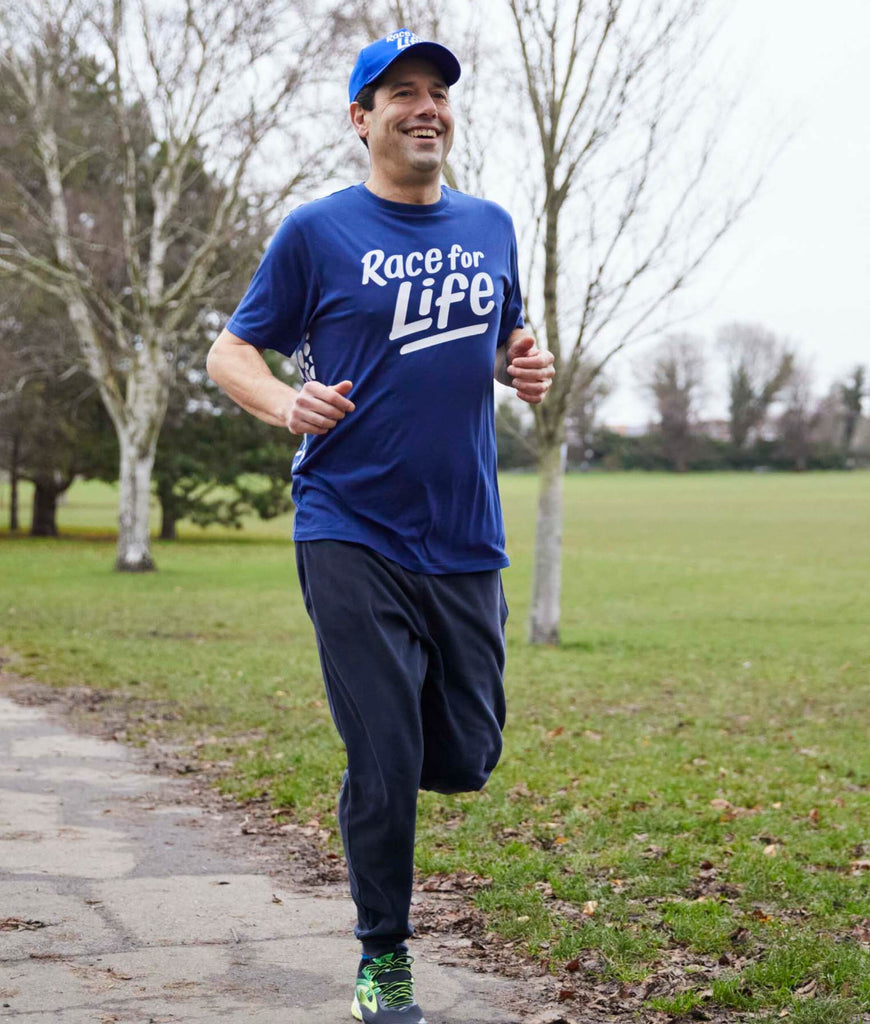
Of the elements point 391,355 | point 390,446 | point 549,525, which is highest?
point 391,355

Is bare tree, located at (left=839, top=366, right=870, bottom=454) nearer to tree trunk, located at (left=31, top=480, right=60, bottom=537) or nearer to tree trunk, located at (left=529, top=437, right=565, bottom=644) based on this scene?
tree trunk, located at (left=31, top=480, right=60, bottom=537)

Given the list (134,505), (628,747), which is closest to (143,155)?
(134,505)

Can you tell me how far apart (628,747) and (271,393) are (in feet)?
19.5

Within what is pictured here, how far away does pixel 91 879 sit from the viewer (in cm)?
502

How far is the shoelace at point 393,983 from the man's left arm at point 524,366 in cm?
166

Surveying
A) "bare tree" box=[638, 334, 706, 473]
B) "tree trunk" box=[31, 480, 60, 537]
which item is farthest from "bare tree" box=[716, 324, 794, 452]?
"tree trunk" box=[31, 480, 60, 537]

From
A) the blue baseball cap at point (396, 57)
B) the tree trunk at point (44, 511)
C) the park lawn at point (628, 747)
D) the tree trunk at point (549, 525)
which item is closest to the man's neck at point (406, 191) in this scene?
the blue baseball cap at point (396, 57)

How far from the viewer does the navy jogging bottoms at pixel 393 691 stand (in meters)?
3.41

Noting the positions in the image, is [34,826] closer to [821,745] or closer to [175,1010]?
[175,1010]

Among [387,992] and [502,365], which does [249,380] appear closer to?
[502,365]

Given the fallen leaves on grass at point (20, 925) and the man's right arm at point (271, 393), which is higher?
the man's right arm at point (271, 393)

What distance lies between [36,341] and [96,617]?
16468 mm

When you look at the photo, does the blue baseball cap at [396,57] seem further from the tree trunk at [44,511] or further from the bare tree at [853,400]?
the bare tree at [853,400]

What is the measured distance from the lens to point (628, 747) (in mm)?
8781
